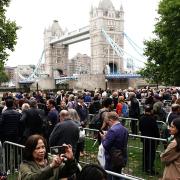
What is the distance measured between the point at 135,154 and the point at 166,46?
72.6 feet

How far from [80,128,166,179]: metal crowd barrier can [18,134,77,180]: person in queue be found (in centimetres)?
423

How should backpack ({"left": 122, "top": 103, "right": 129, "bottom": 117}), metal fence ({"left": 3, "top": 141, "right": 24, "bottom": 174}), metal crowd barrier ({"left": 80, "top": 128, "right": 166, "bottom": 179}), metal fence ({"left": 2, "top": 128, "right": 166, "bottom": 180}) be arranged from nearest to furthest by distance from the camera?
metal fence ({"left": 3, "top": 141, "right": 24, "bottom": 174})
metal fence ({"left": 2, "top": 128, "right": 166, "bottom": 180})
metal crowd barrier ({"left": 80, "top": 128, "right": 166, "bottom": 179})
backpack ({"left": 122, "top": 103, "right": 129, "bottom": 117})

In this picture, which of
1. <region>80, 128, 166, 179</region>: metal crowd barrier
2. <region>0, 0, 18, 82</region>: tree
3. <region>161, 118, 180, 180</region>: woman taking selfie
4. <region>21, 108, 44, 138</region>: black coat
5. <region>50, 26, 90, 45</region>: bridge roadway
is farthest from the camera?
<region>50, 26, 90, 45</region>: bridge roadway

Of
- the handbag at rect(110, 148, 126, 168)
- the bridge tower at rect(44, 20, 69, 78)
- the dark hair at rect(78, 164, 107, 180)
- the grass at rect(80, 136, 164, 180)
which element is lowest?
the grass at rect(80, 136, 164, 180)

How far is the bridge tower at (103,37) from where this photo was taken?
350 feet

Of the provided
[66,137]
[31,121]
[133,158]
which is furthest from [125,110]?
[66,137]

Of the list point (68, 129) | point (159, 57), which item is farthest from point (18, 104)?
point (159, 57)

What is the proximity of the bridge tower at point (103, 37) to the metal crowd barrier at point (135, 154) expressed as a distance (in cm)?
8940

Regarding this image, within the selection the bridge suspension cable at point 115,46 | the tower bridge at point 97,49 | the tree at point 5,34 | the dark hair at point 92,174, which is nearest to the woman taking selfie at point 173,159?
the dark hair at point 92,174

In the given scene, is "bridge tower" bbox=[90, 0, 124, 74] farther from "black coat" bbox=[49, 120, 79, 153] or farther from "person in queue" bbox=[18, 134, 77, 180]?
"person in queue" bbox=[18, 134, 77, 180]

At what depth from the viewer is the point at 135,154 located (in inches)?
433

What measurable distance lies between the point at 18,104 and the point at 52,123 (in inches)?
155

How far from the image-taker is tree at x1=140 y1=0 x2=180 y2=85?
3045cm

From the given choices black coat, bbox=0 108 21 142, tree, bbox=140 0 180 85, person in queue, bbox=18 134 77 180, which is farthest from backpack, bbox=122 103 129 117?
tree, bbox=140 0 180 85
